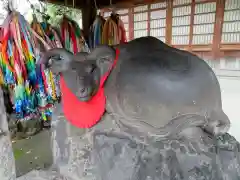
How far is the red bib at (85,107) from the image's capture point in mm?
1043

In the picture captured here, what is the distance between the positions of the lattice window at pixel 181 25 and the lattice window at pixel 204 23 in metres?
0.13

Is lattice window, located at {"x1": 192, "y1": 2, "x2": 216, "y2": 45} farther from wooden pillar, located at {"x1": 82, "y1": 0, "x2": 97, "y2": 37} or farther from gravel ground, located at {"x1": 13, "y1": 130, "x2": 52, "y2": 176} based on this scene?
gravel ground, located at {"x1": 13, "y1": 130, "x2": 52, "y2": 176}

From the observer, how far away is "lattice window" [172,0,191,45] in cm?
321

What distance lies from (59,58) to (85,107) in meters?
0.29

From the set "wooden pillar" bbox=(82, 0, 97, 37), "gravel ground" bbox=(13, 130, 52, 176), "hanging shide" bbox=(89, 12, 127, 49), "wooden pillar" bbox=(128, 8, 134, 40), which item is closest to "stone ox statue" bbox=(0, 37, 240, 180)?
"hanging shide" bbox=(89, 12, 127, 49)

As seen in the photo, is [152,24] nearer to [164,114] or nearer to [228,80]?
[228,80]

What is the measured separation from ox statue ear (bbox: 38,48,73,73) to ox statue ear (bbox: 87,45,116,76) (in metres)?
0.12

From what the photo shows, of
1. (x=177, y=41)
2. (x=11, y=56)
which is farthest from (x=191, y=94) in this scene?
(x=177, y=41)

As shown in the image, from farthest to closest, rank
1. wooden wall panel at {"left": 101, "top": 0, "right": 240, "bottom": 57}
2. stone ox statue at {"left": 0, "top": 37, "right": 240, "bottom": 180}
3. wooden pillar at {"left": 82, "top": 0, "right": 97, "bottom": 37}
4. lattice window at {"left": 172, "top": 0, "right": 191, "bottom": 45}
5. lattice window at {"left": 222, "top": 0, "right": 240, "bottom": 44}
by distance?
lattice window at {"left": 172, "top": 0, "right": 191, "bottom": 45}, wooden wall panel at {"left": 101, "top": 0, "right": 240, "bottom": 57}, lattice window at {"left": 222, "top": 0, "right": 240, "bottom": 44}, wooden pillar at {"left": 82, "top": 0, "right": 97, "bottom": 37}, stone ox statue at {"left": 0, "top": 37, "right": 240, "bottom": 180}

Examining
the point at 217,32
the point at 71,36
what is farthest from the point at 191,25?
the point at 71,36

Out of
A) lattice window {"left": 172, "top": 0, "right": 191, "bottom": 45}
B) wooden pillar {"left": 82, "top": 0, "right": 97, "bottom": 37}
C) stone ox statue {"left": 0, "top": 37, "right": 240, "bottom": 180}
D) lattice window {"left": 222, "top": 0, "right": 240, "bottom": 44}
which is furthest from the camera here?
lattice window {"left": 172, "top": 0, "right": 191, "bottom": 45}

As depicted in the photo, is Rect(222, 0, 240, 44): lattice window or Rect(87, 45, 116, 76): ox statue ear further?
Rect(222, 0, 240, 44): lattice window

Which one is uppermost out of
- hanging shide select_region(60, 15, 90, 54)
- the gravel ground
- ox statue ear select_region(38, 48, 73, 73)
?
hanging shide select_region(60, 15, 90, 54)

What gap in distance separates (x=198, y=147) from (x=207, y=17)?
9.48 feet
